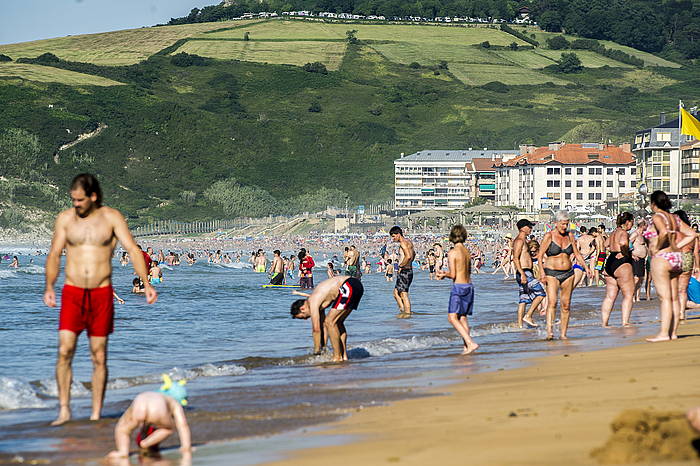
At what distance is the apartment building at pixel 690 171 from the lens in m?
89.9

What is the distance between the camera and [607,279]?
13.5 m

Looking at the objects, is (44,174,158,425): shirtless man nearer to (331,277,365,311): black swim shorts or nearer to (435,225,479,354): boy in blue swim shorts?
(331,277,365,311): black swim shorts

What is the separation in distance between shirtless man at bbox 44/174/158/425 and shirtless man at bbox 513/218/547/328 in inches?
296

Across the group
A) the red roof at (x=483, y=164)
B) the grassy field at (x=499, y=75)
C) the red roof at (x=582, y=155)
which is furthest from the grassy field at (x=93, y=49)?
the red roof at (x=582, y=155)

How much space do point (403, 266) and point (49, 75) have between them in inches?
6200

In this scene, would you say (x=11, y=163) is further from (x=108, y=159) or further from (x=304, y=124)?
(x=304, y=124)

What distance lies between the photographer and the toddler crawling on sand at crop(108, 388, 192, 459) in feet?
19.6

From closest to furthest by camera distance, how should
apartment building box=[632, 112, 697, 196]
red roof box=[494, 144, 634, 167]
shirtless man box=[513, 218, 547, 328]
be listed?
shirtless man box=[513, 218, 547, 328] < apartment building box=[632, 112, 697, 196] < red roof box=[494, 144, 634, 167]

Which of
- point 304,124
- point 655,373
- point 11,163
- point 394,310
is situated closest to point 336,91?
point 304,124

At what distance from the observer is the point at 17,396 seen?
8.93m

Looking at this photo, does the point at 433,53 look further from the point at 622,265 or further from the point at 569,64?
the point at 622,265

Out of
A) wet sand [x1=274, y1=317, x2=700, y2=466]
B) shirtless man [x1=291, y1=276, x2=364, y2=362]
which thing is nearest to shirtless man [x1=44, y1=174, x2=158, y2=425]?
wet sand [x1=274, y1=317, x2=700, y2=466]

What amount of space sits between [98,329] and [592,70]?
605ft

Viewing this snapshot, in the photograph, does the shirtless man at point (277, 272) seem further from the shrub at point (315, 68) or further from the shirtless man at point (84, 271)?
the shrub at point (315, 68)
